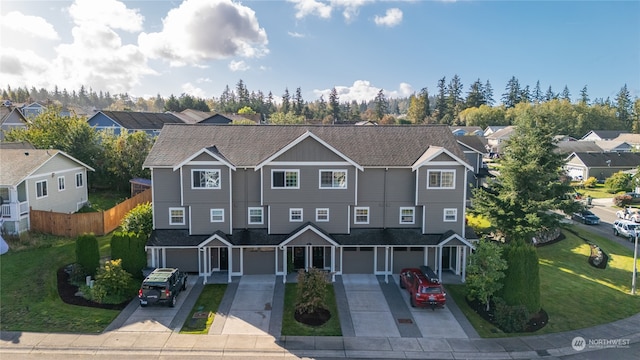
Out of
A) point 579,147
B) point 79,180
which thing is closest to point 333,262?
point 79,180

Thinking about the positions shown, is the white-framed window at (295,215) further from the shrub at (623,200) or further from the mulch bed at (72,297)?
the shrub at (623,200)

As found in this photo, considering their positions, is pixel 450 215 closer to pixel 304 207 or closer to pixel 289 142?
pixel 304 207

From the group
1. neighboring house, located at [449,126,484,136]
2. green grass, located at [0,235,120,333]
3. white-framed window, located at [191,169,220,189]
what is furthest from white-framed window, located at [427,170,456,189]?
neighboring house, located at [449,126,484,136]

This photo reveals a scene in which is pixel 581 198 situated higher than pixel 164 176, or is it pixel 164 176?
pixel 164 176

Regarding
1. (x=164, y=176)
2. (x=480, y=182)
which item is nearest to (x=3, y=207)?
(x=164, y=176)

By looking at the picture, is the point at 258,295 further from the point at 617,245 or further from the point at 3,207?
the point at 617,245
